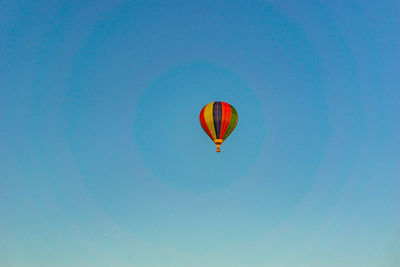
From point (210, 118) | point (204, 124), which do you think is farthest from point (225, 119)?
point (204, 124)

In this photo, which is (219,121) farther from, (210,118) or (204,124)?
(204,124)

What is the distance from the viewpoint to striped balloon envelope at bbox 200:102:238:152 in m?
60.5

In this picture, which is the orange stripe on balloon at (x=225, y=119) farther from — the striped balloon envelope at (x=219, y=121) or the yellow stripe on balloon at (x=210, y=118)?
the yellow stripe on balloon at (x=210, y=118)

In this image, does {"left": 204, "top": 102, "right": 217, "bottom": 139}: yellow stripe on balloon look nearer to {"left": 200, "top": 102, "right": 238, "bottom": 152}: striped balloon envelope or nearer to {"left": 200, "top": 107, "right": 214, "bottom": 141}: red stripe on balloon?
{"left": 200, "top": 102, "right": 238, "bottom": 152}: striped balloon envelope

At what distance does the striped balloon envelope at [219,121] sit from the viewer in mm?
60469

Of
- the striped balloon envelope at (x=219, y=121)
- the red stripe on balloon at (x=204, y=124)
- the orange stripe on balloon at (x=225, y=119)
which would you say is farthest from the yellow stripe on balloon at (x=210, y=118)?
the orange stripe on balloon at (x=225, y=119)

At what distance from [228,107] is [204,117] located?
14.4 ft

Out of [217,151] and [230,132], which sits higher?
[230,132]

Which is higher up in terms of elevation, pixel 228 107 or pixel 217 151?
pixel 228 107

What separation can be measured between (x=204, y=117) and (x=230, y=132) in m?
5.08

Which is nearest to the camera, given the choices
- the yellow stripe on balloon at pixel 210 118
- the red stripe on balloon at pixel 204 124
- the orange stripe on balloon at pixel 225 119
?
the orange stripe on balloon at pixel 225 119

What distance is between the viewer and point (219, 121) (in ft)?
198

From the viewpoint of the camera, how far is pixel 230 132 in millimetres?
61812

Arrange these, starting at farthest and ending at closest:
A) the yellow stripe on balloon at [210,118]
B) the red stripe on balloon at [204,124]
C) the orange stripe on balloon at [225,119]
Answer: the red stripe on balloon at [204,124]
the yellow stripe on balloon at [210,118]
the orange stripe on balloon at [225,119]
